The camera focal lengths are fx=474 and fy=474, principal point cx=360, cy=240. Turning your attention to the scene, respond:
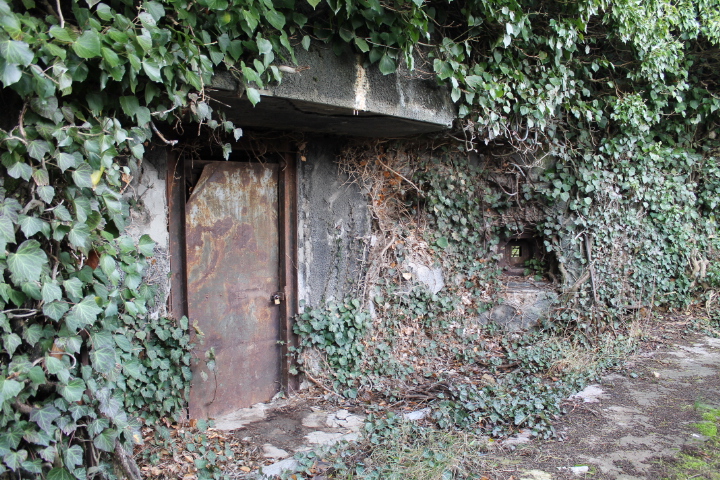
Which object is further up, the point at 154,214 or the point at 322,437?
the point at 154,214

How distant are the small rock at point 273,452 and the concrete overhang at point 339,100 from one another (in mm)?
2451

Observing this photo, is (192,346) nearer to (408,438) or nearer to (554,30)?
(408,438)

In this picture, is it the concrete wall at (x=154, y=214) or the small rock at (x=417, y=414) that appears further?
the small rock at (x=417, y=414)

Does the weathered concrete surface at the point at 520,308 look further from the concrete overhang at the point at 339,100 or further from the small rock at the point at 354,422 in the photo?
the concrete overhang at the point at 339,100

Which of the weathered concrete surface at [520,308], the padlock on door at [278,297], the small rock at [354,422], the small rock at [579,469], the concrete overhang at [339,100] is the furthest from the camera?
the weathered concrete surface at [520,308]

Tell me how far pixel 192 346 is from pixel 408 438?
1766mm

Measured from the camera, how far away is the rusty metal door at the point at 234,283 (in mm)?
3884

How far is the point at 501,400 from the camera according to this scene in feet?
13.0

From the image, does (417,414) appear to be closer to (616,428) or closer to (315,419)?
(315,419)

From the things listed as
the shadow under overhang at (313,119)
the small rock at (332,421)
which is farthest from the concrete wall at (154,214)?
the small rock at (332,421)

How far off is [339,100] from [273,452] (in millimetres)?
2564

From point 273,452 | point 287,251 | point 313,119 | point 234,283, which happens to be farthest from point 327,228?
point 273,452

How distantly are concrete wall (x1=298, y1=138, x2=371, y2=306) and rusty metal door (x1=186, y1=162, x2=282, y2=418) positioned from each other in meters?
0.28

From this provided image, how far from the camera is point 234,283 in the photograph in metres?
4.12
